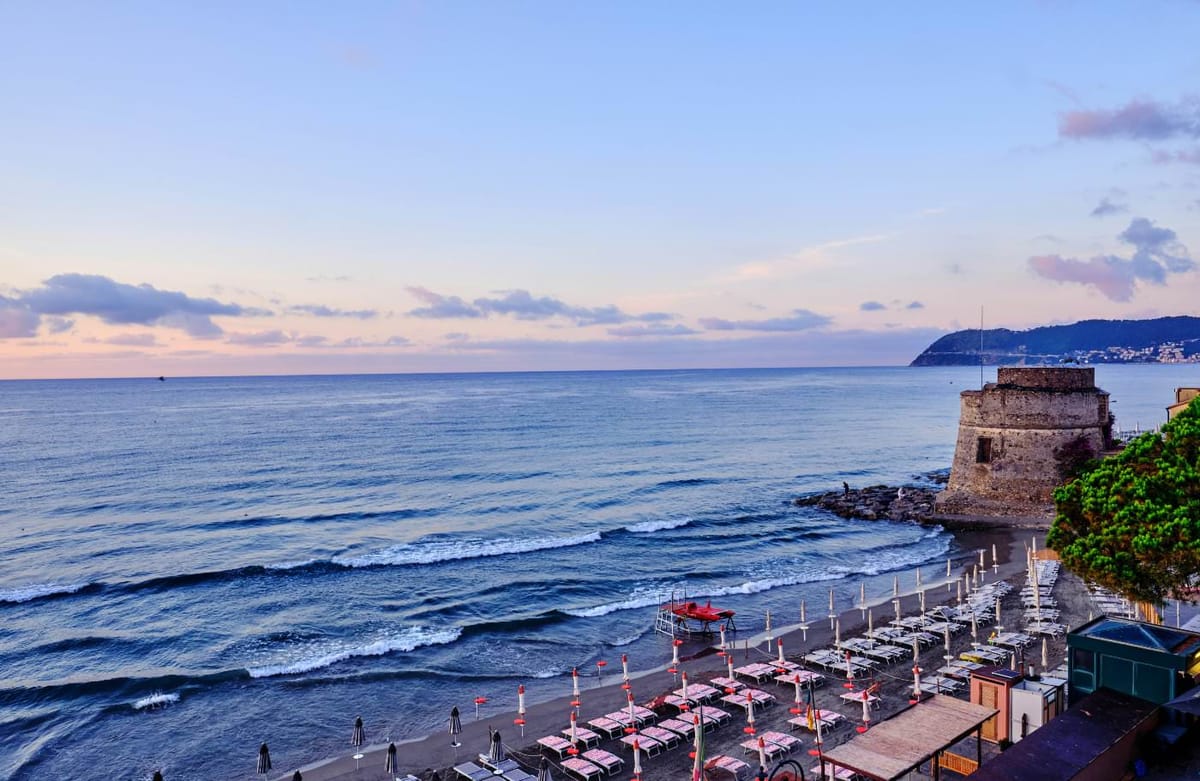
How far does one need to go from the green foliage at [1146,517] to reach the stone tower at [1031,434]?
98.0 ft

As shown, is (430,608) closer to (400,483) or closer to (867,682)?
(867,682)

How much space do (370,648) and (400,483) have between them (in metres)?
40.0

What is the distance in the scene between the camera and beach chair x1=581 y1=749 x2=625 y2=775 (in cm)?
1788

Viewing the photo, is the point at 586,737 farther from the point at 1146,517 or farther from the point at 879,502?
the point at 879,502

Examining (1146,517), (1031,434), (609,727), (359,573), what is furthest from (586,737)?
(1031,434)

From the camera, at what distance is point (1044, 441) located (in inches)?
1826

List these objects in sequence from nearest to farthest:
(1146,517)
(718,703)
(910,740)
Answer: (910,740) → (1146,517) → (718,703)

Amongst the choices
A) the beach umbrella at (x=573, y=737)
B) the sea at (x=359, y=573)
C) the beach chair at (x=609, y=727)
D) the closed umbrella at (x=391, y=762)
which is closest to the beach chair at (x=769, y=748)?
the beach chair at (x=609, y=727)

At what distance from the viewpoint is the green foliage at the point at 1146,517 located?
56.5ft

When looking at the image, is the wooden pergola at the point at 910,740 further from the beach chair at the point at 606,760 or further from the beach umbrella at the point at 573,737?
the beach umbrella at the point at 573,737

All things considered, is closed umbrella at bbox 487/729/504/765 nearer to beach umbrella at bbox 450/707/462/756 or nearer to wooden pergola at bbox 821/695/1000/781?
beach umbrella at bbox 450/707/462/756

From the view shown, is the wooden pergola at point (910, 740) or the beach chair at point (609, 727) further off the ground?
the wooden pergola at point (910, 740)

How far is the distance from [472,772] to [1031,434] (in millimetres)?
41828

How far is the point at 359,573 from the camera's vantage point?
40.5 m
